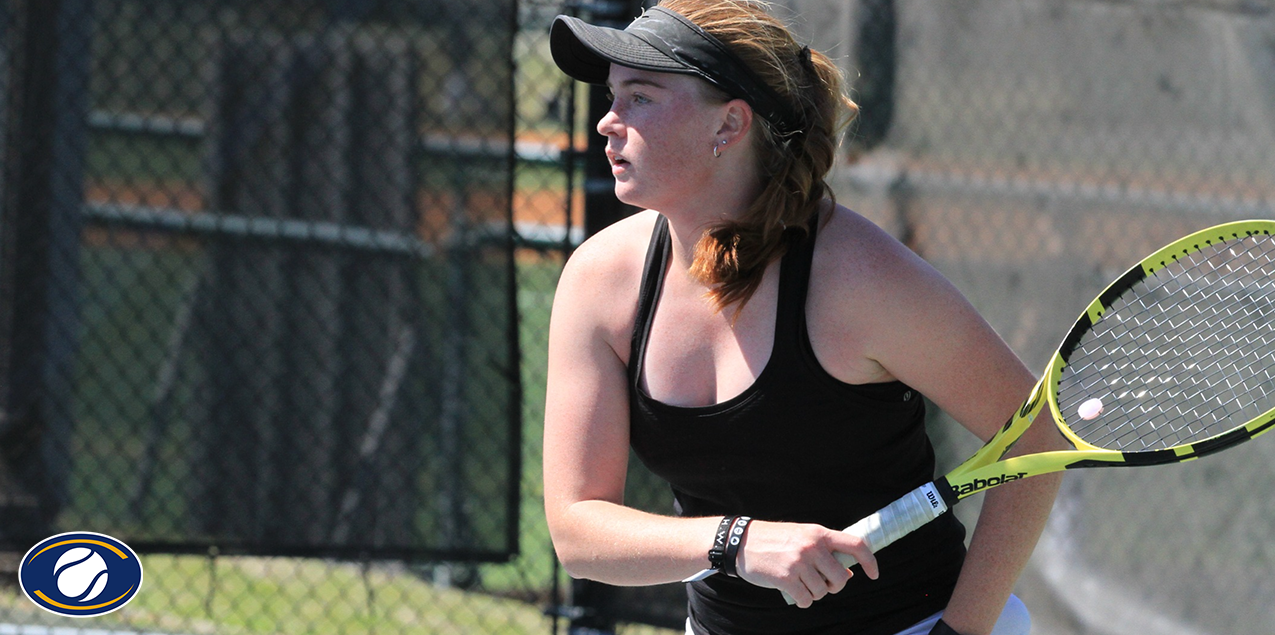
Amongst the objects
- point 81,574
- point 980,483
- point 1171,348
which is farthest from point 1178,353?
point 81,574

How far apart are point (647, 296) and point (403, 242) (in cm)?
172

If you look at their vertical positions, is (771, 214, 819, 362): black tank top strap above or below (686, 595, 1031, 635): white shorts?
above

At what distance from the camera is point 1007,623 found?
1.91 m

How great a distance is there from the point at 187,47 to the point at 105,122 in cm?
33

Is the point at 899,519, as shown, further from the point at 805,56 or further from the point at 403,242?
the point at 403,242

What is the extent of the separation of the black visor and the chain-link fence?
59.5 inches

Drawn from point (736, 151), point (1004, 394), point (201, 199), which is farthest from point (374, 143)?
point (1004, 394)

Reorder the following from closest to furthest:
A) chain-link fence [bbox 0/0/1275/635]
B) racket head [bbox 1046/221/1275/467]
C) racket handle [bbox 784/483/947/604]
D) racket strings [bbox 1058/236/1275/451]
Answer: racket handle [bbox 784/483/947/604], racket head [bbox 1046/221/1275/467], racket strings [bbox 1058/236/1275/451], chain-link fence [bbox 0/0/1275/635]

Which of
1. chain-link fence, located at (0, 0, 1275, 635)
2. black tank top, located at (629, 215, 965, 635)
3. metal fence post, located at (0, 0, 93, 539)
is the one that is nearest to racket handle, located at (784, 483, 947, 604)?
black tank top, located at (629, 215, 965, 635)

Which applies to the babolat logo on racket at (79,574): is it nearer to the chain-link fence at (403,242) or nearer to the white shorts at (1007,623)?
the chain-link fence at (403,242)

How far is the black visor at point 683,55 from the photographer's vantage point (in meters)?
1.77

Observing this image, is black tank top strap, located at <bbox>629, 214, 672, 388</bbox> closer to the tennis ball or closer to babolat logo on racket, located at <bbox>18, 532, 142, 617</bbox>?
the tennis ball

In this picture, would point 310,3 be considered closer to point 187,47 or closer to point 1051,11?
point 187,47

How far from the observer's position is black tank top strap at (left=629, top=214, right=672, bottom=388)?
1.85 m
